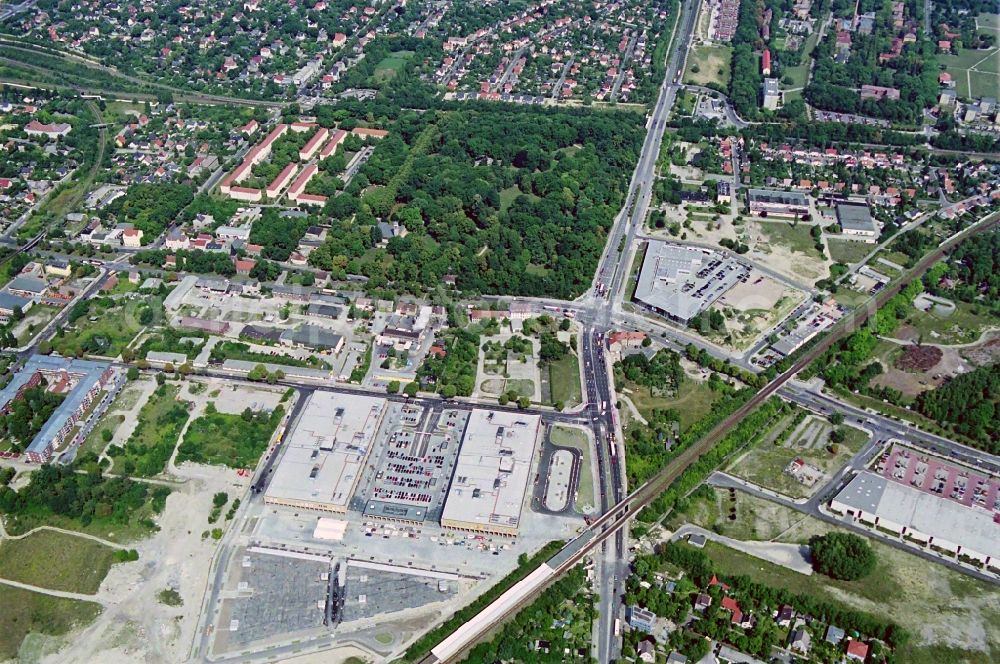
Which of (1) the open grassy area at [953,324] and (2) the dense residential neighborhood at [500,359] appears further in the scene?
(1) the open grassy area at [953,324]

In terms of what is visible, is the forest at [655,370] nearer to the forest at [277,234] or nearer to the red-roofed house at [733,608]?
the red-roofed house at [733,608]

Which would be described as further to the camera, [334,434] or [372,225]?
[372,225]

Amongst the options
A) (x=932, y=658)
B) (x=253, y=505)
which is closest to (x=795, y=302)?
(x=932, y=658)

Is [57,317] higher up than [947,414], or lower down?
lower down

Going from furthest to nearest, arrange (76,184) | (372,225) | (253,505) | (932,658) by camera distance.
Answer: (76,184) → (372,225) → (253,505) → (932,658)

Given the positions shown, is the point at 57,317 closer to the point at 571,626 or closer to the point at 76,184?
the point at 76,184

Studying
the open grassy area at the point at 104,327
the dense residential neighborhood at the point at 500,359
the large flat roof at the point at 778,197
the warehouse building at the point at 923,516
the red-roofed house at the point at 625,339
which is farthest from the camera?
the large flat roof at the point at 778,197

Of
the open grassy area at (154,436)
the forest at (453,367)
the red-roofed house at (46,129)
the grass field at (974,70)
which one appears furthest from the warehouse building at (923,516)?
the red-roofed house at (46,129)
